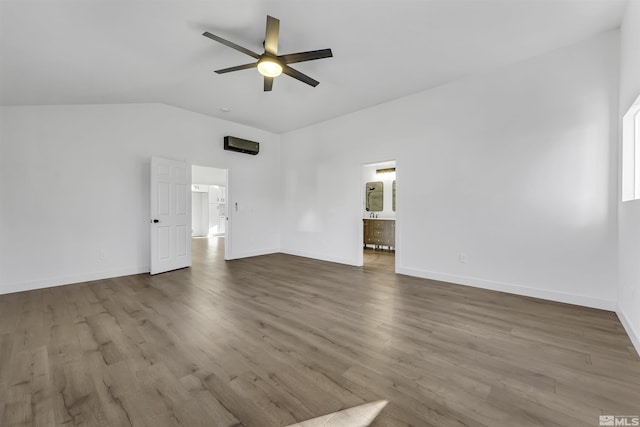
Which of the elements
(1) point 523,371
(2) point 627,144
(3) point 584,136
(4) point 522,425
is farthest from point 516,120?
(4) point 522,425

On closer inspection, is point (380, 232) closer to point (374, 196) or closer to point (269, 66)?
point (374, 196)

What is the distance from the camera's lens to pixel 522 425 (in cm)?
139

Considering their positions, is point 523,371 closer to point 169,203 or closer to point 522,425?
point 522,425

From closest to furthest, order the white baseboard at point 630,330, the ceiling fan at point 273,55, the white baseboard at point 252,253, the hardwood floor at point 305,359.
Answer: the hardwood floor at point 305,359, the white baseboard at point 630,330, the ceiling fan at point 273,55, the white baseboard at point 252,253

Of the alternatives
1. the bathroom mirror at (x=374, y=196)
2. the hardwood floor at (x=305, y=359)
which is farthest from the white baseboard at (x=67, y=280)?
the bathroom mirror at (x=374, y=196)

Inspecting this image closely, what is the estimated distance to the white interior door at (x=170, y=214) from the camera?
458 centimetres

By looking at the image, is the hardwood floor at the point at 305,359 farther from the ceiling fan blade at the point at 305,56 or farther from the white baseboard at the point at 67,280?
the ceiling fan blade at the point at 305,56

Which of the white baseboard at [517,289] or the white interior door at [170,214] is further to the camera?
the white interior door at [170,214]

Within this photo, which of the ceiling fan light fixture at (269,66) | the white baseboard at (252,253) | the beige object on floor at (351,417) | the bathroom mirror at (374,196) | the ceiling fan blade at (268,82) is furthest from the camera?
the bathroom mirror at (374,196)

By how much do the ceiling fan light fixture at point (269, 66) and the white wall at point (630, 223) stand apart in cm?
310

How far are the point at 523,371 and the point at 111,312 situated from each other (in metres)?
3.91

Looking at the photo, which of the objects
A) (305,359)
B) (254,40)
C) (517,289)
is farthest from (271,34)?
(517,289)

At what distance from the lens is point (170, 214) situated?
4.84 meters

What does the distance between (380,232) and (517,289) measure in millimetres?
3728
